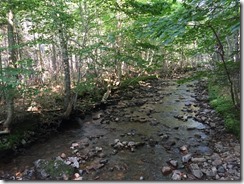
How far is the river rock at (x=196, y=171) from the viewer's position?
13.5 ft

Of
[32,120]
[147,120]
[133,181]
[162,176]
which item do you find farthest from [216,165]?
[32,120]

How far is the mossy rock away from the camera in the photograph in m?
4.42

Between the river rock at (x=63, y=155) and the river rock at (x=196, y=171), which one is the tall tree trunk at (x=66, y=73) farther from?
the river rock at (x=196, y=171)

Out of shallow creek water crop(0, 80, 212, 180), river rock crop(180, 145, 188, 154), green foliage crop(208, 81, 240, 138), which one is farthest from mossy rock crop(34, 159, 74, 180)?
green foliage crop(208, 81, 240, 138)

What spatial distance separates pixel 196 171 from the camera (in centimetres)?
421

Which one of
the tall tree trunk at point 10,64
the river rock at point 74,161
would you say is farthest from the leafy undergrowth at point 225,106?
the tall tree trunk at point 10,64

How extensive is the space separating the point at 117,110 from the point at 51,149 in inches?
144

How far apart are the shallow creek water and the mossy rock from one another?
0.30 m

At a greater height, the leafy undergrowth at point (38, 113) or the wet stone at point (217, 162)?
the leafy undergrowth at point (38, 113)

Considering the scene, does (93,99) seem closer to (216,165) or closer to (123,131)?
(123,131)

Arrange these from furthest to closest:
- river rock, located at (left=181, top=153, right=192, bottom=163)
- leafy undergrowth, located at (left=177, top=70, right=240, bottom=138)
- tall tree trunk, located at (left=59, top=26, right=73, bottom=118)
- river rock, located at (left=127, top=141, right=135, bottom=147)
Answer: tall tree trunk, located at (left=59, top=26, right=73, bottom=118) → river rock, located at (left=127, top=141, right=135, bottom=147) → leafy undergrowth, located at (left=177, top=70, right=240, bottom=138) → river rock, located at (left=181, top=153, right=192, bottom=163)

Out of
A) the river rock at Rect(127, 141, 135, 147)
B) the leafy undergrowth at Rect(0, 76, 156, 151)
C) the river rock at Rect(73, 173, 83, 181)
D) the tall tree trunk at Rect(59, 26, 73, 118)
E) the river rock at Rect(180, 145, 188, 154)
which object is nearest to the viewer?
the river rock at Rect(73, 173, 83, 181)

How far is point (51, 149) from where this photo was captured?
224 inches

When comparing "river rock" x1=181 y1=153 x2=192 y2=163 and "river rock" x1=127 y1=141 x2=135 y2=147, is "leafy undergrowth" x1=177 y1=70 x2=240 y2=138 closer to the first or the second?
"river rock" x1=181 y1=153 x2=192 y2=163
